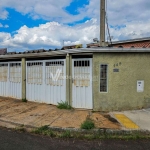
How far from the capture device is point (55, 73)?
27.4ft

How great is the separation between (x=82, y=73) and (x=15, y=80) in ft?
15.2

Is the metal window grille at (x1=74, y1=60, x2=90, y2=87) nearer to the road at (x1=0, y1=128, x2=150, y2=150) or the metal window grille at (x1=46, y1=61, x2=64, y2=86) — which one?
the metal window grille at (x1=46, y1=61, x2=64, y2=86)

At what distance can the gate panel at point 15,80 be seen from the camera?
32.1 ft

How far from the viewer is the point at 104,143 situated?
14.4ft

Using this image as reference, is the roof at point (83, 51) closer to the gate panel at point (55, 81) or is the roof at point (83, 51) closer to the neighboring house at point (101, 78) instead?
the neighboring house at point (101, 78)

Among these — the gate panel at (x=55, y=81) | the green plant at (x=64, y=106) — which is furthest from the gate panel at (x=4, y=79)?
the green plant at (x=64, y=106)

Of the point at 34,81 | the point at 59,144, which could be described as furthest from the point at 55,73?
the point at 59,144

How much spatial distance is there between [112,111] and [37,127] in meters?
3.52

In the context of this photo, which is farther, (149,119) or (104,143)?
(149,119)

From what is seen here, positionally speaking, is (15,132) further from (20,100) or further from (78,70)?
(20,100)

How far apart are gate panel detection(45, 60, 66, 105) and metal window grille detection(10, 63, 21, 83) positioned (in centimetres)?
214

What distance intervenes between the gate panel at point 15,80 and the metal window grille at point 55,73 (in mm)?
2184

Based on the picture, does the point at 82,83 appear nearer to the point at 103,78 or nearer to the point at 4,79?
the point at 103,78

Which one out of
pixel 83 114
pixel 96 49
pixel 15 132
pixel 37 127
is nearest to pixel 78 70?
pixel 96 49
